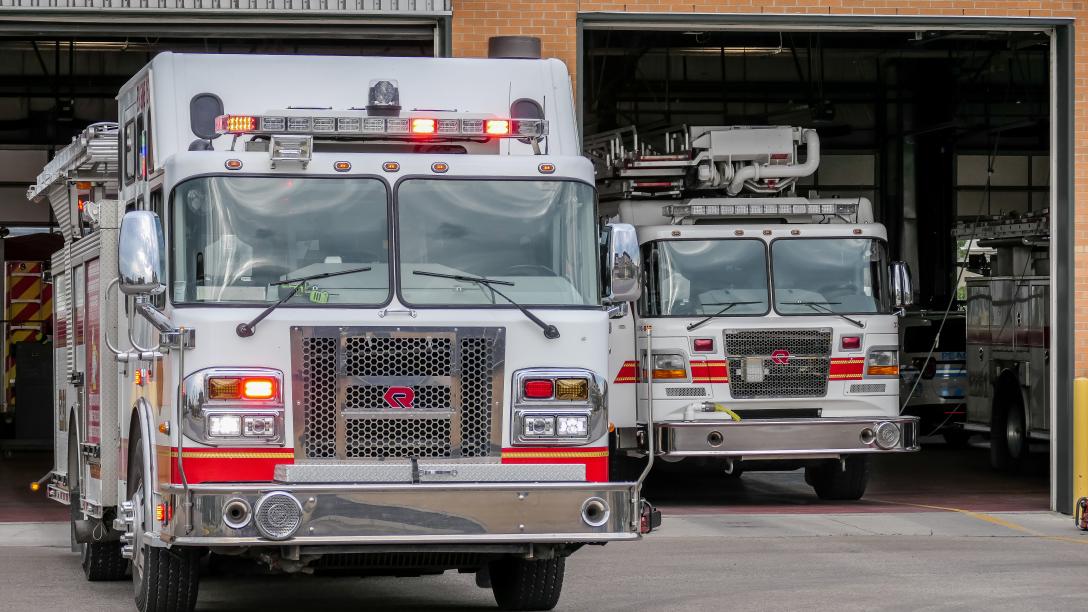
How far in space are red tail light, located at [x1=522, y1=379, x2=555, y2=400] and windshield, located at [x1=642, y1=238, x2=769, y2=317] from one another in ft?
25.2

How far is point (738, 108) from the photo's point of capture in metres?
33.9

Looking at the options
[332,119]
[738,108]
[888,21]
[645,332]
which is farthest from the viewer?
[738,108]

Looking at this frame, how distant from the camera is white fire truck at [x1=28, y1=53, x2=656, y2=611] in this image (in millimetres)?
8141

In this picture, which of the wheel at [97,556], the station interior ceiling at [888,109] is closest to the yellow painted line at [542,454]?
the wheel at [97,556]

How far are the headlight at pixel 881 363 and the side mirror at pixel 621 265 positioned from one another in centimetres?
779

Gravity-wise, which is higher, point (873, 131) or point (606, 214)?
point (873, 131)

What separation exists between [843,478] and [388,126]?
31.2 feet

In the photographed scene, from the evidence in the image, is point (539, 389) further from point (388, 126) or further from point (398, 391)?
point (388, 126)

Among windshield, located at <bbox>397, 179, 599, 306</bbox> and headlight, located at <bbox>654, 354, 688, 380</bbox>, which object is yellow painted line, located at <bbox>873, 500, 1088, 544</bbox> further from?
windshield, located at <bbox>397, 179, 599, 306</bbox>

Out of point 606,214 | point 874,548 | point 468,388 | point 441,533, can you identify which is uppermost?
point 606,214

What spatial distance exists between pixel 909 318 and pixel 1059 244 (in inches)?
387

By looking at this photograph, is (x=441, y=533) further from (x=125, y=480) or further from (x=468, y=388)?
(x=125, y=480)

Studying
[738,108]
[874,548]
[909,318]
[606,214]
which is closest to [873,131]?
[738,108]

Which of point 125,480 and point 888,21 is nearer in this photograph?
point 125,480
